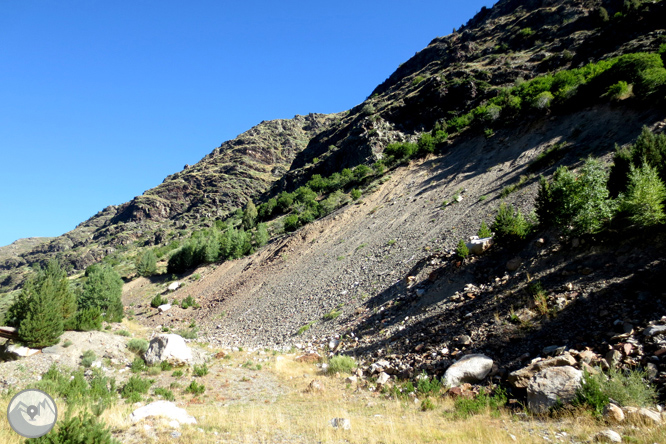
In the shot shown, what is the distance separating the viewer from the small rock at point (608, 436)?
4773 millimetres

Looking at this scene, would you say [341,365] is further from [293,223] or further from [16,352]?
[293,223]

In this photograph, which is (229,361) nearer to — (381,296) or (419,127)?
(381,296)

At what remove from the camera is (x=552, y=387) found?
625cm

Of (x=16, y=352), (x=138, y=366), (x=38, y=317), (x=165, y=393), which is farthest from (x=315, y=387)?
(x=16, y=352)

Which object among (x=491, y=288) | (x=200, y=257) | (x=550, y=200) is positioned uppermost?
(x=200, y=257)

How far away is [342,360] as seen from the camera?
448 inches

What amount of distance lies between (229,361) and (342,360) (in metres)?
6.23

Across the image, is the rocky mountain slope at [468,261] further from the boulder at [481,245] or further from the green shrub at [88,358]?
the green shrub at [88,358]

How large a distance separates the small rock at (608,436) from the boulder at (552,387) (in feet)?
3.27

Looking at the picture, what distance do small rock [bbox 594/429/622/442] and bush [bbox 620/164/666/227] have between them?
6852mm

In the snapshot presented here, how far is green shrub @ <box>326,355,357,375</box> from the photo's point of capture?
11148 mm

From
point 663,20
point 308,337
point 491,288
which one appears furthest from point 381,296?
point 663,20

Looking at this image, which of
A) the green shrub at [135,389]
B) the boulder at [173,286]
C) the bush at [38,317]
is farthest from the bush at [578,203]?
the boulder at [173,286]

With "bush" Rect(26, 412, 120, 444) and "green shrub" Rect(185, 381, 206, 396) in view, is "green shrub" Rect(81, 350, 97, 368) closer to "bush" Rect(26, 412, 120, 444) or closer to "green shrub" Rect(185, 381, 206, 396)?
"green shrub" Rect(185, 381, 206, 396)
